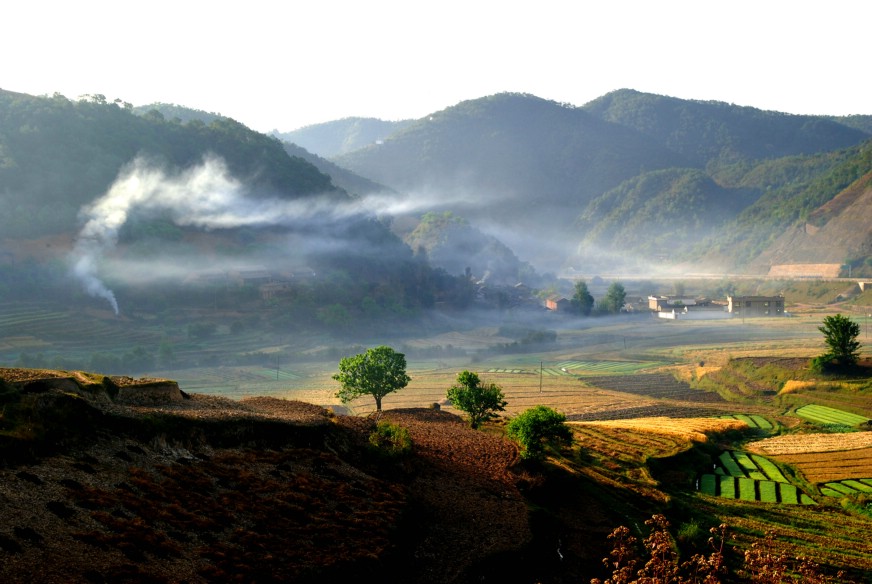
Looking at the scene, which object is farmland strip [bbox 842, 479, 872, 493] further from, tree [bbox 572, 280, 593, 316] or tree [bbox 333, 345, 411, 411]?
tree [bbox 572, 280, 593, 316]

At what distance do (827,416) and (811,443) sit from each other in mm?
14523

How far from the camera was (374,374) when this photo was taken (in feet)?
183

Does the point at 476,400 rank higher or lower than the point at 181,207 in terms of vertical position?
lower

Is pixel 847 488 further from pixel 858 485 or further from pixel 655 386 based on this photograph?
pixel 655 386

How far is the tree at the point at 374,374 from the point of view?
55844mm

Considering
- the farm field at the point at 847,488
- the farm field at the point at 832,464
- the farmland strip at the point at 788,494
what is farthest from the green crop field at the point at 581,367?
the farmland strip at the point at 788,494

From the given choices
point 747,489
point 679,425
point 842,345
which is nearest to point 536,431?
point 747,489

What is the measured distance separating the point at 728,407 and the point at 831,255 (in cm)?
13321

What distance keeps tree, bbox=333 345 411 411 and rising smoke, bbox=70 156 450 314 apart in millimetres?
71827

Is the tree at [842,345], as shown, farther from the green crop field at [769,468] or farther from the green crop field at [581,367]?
the green crop field at [769,468]

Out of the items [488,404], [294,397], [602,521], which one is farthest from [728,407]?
[602,521]

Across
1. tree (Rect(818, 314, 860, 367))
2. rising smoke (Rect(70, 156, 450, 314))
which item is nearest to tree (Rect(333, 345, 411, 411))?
tree (Rect(818, 314, 860, 367))

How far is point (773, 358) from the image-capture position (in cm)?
9212

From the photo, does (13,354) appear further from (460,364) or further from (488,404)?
(488,404)
